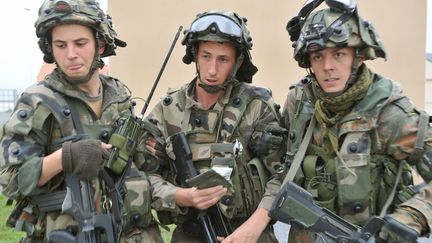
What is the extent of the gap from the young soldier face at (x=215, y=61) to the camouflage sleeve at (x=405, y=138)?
106cm

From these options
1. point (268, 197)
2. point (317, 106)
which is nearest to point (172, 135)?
point (268, 197)

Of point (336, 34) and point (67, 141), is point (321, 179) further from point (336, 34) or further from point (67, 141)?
point (67, 141)

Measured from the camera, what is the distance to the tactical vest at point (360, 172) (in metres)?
2.70

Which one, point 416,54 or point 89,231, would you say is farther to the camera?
point 416,54

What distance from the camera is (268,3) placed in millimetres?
8875

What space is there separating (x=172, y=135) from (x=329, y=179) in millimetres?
1057

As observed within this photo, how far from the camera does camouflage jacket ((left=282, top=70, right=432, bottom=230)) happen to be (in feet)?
8.64

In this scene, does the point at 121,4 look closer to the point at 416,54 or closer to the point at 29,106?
the point at 416,54

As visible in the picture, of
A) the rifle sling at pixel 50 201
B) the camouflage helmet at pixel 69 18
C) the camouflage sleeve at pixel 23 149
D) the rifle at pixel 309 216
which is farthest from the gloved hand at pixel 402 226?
the camouflage helmet at pixel 69 18

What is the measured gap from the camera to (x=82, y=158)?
2.64 m

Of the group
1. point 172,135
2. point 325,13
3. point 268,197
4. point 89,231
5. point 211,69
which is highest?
point 325,13

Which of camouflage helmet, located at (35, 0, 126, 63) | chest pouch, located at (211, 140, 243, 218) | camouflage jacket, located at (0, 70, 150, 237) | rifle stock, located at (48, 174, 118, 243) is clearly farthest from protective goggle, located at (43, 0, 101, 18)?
chest pouch, located at (211, 140, 243, 218)

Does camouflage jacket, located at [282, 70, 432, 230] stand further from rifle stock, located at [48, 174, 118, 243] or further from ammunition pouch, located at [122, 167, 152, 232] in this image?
rifle stock, located at [48, 174, 118, 243]

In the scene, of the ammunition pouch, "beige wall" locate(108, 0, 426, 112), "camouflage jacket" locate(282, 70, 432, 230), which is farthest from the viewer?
"beige wall" locate(108, 0, 426, 112)
